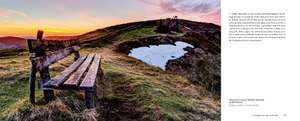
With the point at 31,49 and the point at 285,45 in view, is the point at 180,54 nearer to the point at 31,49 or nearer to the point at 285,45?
the point at 285,45

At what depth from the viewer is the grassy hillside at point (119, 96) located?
4406 mm

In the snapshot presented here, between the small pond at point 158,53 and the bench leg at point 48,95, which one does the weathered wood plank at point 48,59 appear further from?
the small pond at point 158,53

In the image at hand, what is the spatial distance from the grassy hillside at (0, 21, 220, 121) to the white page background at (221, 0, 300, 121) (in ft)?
1.55

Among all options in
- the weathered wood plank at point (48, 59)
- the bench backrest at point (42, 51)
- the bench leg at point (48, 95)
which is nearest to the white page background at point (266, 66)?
the weathered wood plank at point (48, 59)

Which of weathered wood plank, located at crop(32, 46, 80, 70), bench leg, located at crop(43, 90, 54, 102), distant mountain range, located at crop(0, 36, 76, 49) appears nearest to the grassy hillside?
bench leg, located at crop(43, 90, 54, 102)

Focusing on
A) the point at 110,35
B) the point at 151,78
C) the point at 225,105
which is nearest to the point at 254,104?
the point at 225,105

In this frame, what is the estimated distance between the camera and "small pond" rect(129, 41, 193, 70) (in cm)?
754

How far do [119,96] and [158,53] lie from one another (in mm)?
2539

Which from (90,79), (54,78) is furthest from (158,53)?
(54,78)

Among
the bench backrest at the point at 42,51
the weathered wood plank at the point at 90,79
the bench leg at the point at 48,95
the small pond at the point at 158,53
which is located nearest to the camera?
the weathered wood plank at the point at 90,79

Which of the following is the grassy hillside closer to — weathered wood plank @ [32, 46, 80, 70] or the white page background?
weathered wood plank @ [32, 46, 80, 70]

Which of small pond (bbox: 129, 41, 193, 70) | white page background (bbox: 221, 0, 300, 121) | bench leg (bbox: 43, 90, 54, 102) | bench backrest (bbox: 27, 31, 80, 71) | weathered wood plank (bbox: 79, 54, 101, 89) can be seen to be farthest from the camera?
small pond (bbox: 129, 41, 193, 70)

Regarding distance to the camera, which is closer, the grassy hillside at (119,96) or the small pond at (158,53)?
the grassy hillside at (119,96)

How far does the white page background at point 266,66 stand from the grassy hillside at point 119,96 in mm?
472
